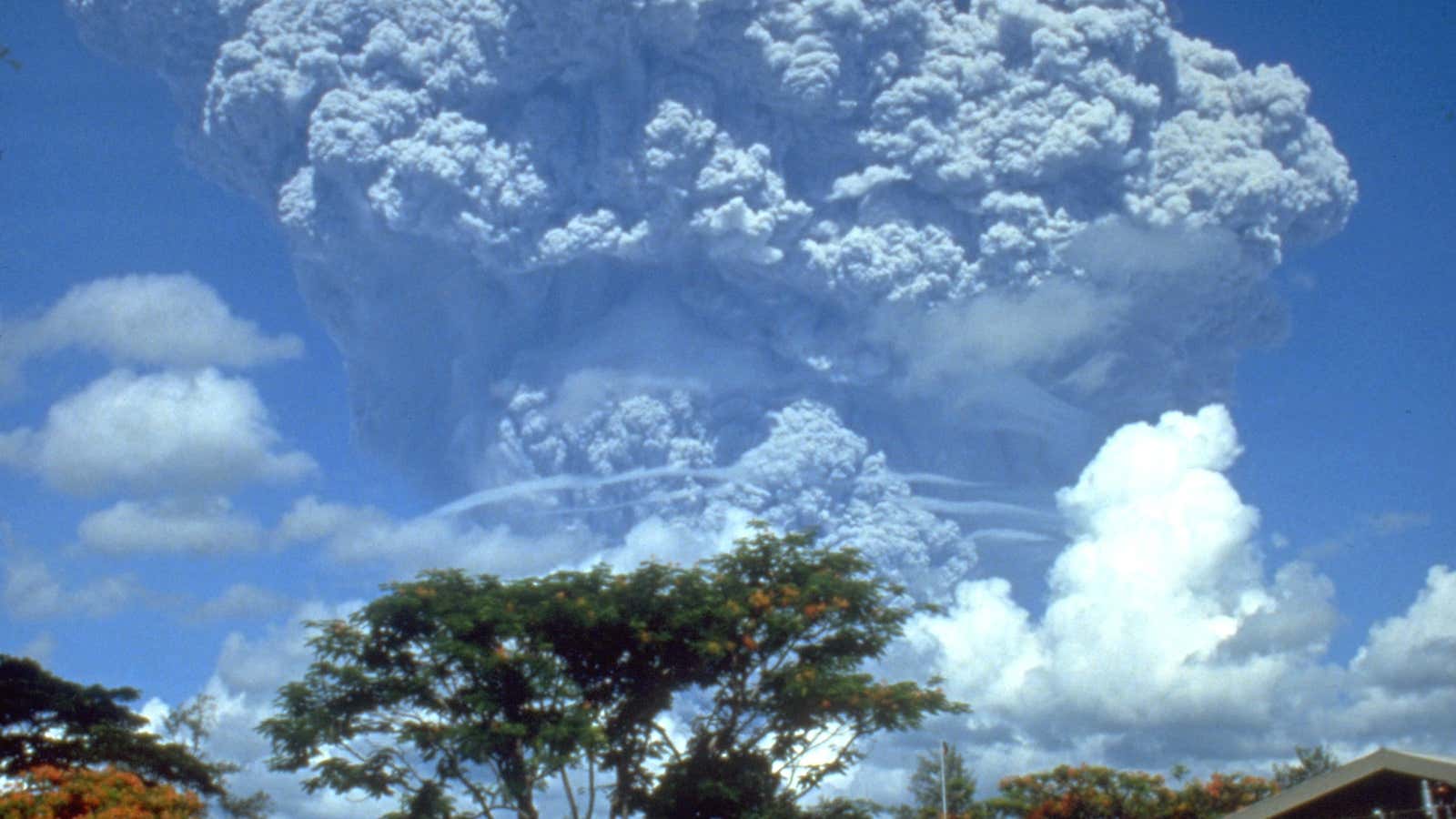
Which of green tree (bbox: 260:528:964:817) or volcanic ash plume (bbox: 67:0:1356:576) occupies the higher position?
volcanic ash plume (bbox: 67:0:1356:576)

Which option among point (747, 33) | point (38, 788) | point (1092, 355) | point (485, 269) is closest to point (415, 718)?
point (38, 788)

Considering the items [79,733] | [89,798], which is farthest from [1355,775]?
[79,733]

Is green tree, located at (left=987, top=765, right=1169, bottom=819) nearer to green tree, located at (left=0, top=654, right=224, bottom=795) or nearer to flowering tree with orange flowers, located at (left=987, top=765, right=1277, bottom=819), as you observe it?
flowering tree with orange flowers, located at (left=987, top=765, right=1277, bottom=819)

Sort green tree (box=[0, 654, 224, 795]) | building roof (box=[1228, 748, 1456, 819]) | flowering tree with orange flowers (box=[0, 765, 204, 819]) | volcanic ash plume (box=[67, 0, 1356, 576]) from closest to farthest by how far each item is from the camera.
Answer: building roof (box=[1228, 748, 1456, 819])
flowering tree with orange flowers (box=[0, 765, 204, 819])
green tree (box=[0, 654, 224, 795])
volcanic ash plume (box=[67, 0, 1356, 576])

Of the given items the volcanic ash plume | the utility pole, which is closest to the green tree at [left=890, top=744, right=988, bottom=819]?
the utility pole

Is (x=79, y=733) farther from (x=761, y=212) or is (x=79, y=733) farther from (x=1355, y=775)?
(x=761, y=212)

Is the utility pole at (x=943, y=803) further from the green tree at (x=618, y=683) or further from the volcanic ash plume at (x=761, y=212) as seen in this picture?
the volcanic ash plume at (x=761, y=212)
